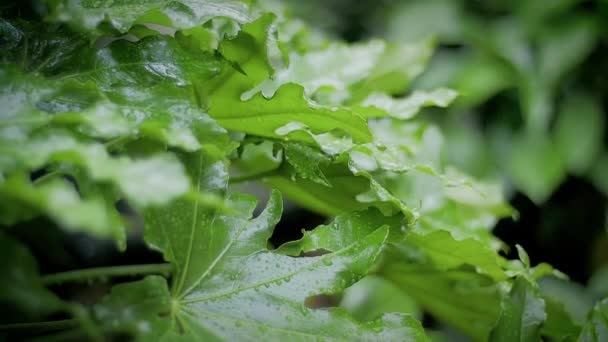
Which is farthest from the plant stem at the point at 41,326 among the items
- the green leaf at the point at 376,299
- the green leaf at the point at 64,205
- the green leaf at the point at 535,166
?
the green leaf at the point at 535,166

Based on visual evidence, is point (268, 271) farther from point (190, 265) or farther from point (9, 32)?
point (9, 32)

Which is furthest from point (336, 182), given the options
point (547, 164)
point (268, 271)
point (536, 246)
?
point (536, 246)

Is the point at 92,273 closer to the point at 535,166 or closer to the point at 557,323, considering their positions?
the point at 557,323

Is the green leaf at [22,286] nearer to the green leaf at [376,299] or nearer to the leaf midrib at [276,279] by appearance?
the leaf midrib at [276,279]

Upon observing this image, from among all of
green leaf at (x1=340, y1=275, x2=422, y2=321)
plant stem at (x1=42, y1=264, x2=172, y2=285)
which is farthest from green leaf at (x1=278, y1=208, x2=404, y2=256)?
green leaf at (x1=340, y1=275, x2=422, y2=321)

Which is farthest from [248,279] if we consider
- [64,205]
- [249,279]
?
[64,205]

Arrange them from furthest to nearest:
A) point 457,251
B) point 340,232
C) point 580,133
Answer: point 580,133, point 457,251, point 340,232

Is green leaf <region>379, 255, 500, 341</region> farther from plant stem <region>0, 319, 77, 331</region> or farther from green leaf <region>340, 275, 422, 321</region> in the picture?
green leaf <region>340, 275, 422, 321</region>
